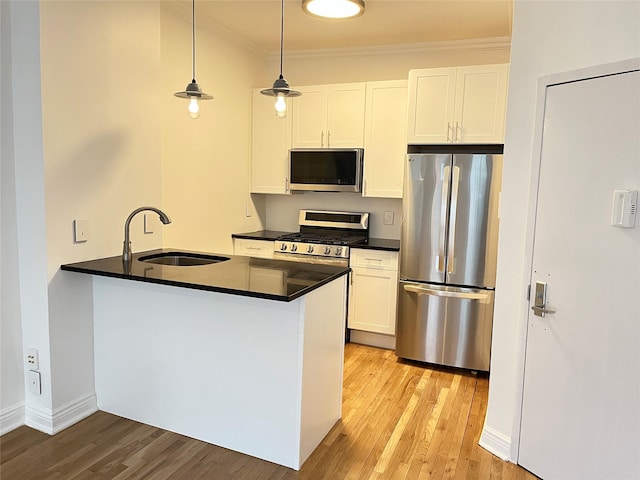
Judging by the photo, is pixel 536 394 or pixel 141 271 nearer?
pixel 536 394

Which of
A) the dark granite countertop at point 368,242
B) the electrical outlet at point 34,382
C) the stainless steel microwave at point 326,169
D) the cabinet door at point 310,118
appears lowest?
the electrical outlet at point 34,382

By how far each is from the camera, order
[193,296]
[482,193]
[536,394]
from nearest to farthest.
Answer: [536,394] < [193,296] < [482,193]

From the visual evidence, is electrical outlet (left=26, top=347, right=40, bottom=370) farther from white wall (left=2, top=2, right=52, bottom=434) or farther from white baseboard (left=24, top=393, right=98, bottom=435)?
white baseboard (left=24, top=393, right=98, bottom=435)

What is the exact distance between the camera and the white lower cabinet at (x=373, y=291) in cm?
399

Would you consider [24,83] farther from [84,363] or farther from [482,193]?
[482,193]

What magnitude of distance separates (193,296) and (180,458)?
2.66 ft

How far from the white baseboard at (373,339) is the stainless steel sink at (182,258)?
1787 millimetres

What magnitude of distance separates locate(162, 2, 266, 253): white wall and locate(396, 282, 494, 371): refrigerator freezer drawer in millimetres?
1798

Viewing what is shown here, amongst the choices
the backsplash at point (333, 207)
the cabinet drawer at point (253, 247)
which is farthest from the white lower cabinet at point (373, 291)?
the cabinet drawer at point (253, 247)

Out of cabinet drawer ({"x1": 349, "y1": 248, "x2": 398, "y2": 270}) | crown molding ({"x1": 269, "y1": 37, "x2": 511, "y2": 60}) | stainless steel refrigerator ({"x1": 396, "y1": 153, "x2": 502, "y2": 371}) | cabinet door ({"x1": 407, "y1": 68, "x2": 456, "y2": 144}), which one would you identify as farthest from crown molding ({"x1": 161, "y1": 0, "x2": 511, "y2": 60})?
cabinet drawer ({"x1": 349, "y1": 248, "x2": 398, "y2": 270})

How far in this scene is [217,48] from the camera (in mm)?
4055

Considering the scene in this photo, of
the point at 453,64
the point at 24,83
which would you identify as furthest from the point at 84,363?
the point at 453,64

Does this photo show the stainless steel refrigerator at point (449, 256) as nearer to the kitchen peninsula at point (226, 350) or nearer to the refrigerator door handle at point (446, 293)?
the refrigerator door handle at point (446, 293)

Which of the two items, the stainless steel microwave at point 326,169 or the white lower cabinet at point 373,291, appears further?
the stainless steel microwave at point 326,169
